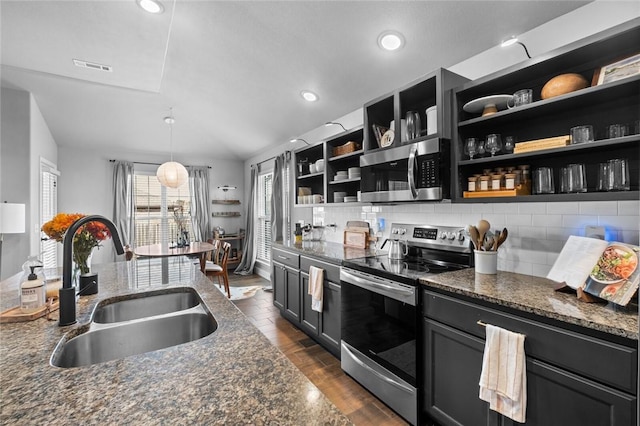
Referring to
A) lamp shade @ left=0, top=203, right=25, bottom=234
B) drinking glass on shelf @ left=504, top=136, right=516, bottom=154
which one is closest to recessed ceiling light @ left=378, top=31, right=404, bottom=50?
drinking glass on shelf @ left=504, top=136, right=516, bottom=154

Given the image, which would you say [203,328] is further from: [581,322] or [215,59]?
[215,59]

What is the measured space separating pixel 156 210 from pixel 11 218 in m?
3.80

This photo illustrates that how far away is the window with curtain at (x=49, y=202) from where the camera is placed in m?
4.42

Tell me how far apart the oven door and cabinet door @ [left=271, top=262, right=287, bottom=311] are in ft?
4.24

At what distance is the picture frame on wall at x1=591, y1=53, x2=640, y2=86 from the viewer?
1.46 meters

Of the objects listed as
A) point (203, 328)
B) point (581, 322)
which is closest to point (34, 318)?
point (203, 328)

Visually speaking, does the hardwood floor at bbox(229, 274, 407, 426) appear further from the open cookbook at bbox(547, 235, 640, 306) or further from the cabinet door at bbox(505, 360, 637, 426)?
the open cookbook at bbox(547, 235, 640, 306)

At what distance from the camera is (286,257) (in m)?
3.62

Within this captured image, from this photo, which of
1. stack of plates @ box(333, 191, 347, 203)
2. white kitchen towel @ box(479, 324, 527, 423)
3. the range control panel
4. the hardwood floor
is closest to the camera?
white kitchen towel @ box(479, 324, 527, 423)

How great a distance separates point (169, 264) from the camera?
2223 millimetres

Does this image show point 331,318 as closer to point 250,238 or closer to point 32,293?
point 32,293

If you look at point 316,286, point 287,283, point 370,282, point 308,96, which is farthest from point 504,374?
point 308,96

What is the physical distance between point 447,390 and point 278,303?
2.49m

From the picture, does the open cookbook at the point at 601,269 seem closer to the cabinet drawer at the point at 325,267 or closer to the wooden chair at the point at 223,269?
the cabinet drawer at the point at 325,267
